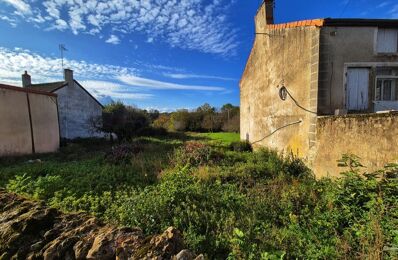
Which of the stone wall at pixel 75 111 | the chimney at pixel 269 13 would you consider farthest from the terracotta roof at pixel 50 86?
the chimney at pixel 269 13

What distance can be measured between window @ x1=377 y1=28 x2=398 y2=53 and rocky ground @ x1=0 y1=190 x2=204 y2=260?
28.0 ft

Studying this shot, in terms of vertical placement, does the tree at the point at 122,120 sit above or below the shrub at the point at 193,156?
above

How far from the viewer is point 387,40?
7078mm

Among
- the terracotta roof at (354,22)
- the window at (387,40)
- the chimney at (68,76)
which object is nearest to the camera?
the terracotta roof at (354,22)

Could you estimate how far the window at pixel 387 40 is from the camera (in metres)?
7.03

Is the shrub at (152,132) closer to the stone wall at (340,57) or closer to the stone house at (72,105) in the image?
the stone house at (72,105)

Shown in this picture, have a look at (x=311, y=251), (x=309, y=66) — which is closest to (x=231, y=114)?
(x=309, y=66)

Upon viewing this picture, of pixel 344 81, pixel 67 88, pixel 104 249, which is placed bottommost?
pixel 104 249

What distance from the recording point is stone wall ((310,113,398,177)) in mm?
4696

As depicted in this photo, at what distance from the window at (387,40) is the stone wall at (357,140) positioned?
10.4ft

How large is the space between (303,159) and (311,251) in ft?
16.7

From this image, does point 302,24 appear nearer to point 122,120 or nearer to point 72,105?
point 122,120

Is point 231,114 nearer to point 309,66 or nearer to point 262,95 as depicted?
point 262,95

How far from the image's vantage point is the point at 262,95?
457 inches
